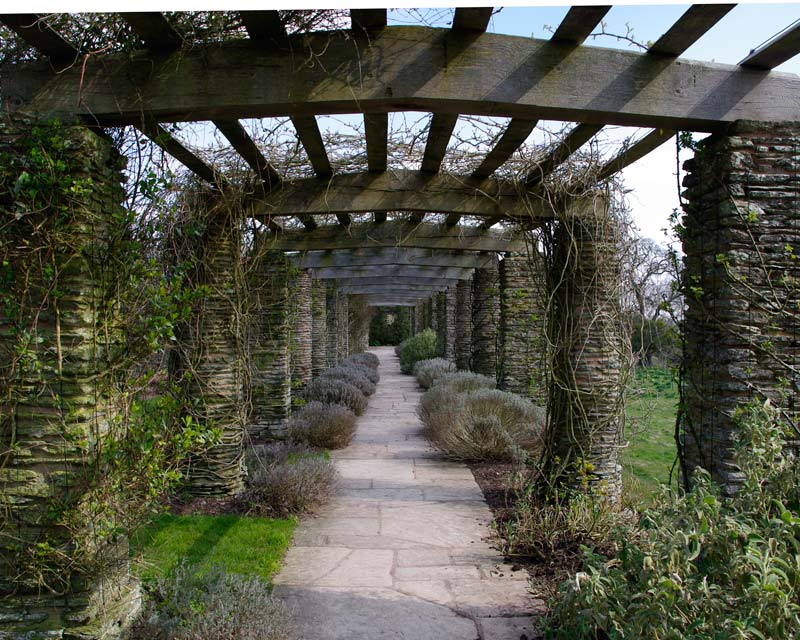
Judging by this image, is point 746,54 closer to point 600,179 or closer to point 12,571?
point 600,179

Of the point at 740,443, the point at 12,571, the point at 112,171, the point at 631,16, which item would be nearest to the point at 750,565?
the point at 740,443

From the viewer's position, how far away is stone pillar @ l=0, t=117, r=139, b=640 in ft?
9.60

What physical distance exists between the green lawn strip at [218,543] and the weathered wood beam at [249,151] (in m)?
2.77

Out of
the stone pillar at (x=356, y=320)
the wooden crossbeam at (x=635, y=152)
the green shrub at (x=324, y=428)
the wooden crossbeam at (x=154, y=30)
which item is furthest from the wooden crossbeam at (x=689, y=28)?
the stone pillar at (x=356, y=320)

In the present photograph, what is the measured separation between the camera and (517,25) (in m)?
3.16

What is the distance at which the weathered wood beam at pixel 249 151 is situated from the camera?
13.0ft

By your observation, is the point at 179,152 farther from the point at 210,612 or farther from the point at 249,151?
the point at 210,612

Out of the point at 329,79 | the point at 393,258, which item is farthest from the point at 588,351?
the point at 393,258

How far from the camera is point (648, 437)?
290 inches

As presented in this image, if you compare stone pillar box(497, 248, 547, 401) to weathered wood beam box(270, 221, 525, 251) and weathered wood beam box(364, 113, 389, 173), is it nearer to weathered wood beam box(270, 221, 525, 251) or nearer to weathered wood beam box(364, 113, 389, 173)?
weathered wood beam box(270, 221, 525, 251)

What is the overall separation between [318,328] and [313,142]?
10.1m

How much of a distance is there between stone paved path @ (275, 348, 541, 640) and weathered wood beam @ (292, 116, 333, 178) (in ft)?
10.1

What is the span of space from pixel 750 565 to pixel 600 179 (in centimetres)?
345

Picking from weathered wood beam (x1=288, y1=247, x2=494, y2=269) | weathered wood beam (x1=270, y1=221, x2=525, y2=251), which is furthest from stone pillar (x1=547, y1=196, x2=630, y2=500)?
weathered wood beam (x1=288, y1=247, x2=494, y2=269)
